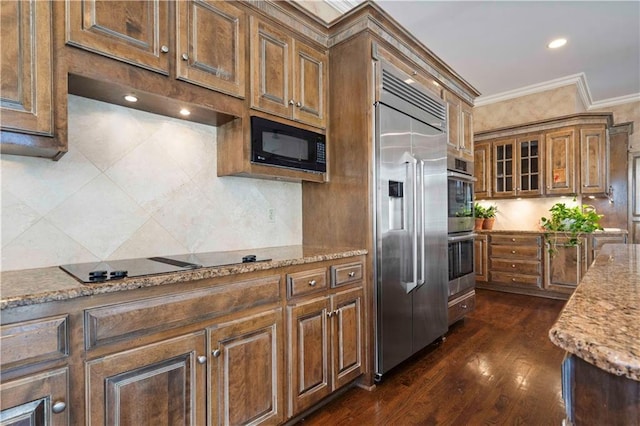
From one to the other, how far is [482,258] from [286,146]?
405 cm

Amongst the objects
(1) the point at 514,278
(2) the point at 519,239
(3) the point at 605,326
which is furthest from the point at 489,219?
(3) the point at 605,326

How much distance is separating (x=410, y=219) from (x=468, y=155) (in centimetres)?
155

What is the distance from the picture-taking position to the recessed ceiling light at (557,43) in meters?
3.83

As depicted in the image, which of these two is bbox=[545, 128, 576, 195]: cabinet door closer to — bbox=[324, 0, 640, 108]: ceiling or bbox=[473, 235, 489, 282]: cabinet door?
bbox=[324, 0, 640, 108]: ceiling

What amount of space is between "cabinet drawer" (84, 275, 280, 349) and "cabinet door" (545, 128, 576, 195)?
476cm

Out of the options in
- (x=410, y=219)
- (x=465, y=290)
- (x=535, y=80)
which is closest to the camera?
(x=410, y=219)

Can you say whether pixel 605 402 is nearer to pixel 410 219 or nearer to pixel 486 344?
pixel 410 219

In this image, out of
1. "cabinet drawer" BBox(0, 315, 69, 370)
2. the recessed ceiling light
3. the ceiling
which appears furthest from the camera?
the recessed ceiling light

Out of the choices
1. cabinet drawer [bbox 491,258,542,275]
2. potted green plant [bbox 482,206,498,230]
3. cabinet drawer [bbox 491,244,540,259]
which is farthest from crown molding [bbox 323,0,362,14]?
cabinet drawer [bbox 491,258,542,275]

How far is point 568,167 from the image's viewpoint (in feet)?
15.0

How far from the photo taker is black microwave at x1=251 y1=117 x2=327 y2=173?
1942 millimetres

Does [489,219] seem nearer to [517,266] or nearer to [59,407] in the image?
[517,266]

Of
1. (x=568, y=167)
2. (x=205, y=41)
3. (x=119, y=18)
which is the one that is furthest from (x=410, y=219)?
(x=568, y=167)

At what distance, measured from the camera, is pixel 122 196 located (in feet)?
5.69
